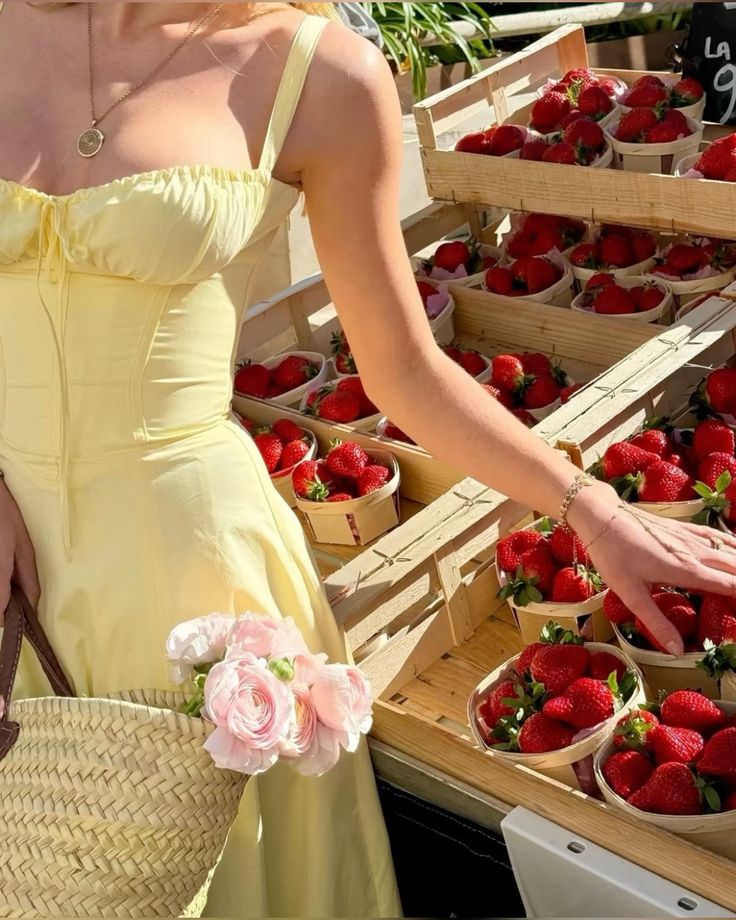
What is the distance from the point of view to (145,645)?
60.0 inches

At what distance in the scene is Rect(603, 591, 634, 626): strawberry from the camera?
1.91 metres

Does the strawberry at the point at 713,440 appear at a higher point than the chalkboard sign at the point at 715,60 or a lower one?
lower

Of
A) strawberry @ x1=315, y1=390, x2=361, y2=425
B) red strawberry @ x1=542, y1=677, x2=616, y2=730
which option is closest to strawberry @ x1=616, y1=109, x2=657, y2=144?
strawberry @ x1=315, y1=390, x2=361, y2=425

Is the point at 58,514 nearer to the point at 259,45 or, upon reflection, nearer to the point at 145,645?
the point at 145,645

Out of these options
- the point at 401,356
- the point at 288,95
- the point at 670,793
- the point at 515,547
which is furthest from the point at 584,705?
the point at 288,95

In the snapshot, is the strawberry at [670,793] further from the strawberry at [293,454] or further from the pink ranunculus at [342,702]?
the strawberry at [293,454]

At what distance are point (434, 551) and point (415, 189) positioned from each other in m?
3.01

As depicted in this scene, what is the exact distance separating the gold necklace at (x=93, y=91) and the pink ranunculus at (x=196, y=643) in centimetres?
60

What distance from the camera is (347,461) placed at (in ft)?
8.55

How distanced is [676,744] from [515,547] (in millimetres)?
553

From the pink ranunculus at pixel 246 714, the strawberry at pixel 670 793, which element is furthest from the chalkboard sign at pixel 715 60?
the pink ranunculus at pixel 246 714

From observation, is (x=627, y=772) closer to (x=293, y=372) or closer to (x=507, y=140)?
(x=293, y=372)

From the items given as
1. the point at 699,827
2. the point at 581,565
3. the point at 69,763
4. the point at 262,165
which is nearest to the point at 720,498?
the point at 581,565

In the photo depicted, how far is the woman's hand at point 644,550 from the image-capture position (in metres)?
1.50
